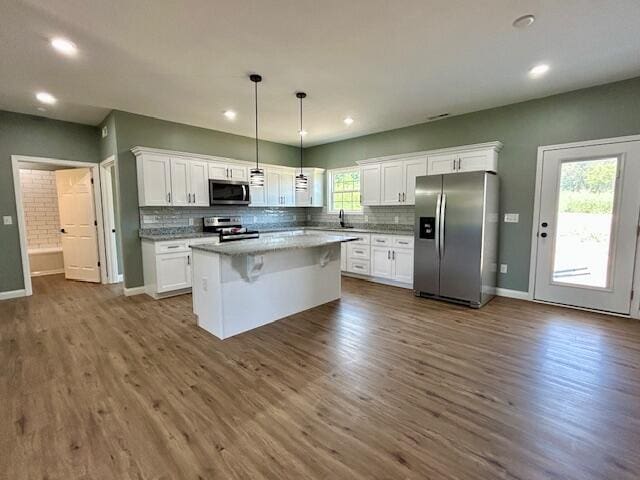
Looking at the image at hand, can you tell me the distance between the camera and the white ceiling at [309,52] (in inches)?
88.7

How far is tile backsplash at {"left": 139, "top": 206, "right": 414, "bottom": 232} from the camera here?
16.5 feet

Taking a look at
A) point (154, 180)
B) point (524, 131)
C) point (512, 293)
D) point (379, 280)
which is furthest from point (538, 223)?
point (154, 180)

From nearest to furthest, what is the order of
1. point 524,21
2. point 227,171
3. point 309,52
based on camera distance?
point 524,21 → point 309,52 → point 227,171

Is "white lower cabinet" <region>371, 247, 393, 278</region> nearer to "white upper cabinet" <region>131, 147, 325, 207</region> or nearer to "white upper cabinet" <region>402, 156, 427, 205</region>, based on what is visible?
"white upper cabinet" <region>402, 156, 427, 205</region>

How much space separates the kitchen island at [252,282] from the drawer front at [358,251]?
1.57 metres

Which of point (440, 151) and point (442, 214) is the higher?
point (440, 151)

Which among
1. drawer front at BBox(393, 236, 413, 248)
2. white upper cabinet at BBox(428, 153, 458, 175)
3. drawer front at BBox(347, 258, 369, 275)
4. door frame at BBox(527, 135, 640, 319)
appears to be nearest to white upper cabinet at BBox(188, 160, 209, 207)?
drawer front at BBox(347, 258, 369, 275)

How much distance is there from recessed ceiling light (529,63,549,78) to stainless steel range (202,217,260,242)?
4.61 m

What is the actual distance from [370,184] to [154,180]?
11.9 feet

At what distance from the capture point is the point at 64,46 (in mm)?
2703

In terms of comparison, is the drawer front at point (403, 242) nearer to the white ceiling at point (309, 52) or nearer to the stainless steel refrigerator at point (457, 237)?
the stainless steel refrigerator at point (457, 237)

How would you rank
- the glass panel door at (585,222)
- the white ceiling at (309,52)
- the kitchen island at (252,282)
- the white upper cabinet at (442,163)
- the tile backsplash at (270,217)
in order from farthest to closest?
the tile backsplash at (270,217) → the white upper cabinet at (442,163) → the glass panel door at (585,222) → the kitchen island at (252,282) → the white ceiling at (309,52)

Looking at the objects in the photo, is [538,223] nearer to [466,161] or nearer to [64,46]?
[466,161]

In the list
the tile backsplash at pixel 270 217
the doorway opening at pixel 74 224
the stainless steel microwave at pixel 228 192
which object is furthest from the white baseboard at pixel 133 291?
the stainless steel microwave at pixel 228 192
